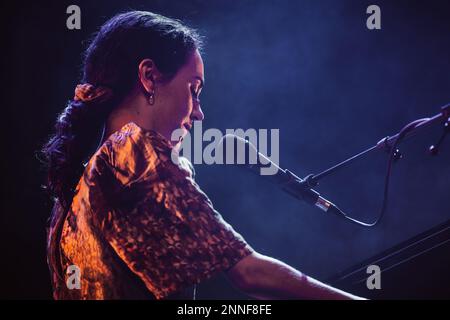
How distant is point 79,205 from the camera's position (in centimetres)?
141

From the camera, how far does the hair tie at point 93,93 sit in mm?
1603

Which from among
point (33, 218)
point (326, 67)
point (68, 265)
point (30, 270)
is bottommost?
point (30, 270)

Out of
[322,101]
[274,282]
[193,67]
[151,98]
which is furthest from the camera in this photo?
[322,101]

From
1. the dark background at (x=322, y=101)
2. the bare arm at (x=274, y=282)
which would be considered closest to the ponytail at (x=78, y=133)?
the bare arm at (x=274, y=282)

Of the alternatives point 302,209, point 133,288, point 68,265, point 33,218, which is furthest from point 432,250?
point 33,218

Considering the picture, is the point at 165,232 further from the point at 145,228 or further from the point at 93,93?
the point at 93,93

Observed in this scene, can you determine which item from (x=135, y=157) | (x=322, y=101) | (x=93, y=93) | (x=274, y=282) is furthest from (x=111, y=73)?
(x=322, y=101)

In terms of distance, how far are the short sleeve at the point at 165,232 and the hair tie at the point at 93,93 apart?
0.42m

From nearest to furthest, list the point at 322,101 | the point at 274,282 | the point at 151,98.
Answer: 1. the point at 274,282
2. the point at 151,98
3. the point at 322,101

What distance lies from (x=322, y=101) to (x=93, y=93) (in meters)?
2.21

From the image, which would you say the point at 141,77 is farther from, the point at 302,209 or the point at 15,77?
the point at 302,209

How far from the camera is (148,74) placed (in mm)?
1594

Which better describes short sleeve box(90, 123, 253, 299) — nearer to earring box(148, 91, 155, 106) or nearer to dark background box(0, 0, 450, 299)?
earring box(148, 91, 155, 106)

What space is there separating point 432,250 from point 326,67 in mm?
2130
